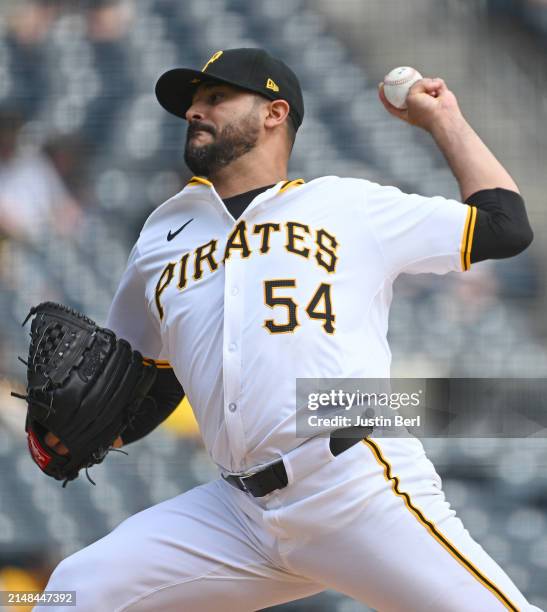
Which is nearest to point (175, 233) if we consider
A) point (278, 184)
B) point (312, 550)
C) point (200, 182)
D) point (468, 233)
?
point (200, 182)

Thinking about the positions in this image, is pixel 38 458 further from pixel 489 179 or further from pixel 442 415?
pixel 442 415

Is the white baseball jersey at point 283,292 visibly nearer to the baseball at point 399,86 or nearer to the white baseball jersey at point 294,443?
the white baseball jersey at point 294,443

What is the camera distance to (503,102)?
3600mm

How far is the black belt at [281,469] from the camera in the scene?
1.86 metres

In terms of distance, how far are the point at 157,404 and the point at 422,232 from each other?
0.77 metres

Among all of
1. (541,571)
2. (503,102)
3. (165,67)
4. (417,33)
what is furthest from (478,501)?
(165,67)

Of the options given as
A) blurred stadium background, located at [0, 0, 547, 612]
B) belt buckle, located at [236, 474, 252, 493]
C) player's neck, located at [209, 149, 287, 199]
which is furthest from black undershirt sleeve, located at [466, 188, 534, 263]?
blurred stadium background, located at [0, 0, 547, 612]

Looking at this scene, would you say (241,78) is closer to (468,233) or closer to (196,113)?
(196,113)

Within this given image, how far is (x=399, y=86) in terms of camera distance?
215cm

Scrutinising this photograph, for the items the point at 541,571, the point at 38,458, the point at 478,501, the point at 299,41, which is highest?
the point at 299,41

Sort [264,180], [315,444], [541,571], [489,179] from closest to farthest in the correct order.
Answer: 1. [315,444]
2. [489,179]
3. [264,180]
4. [541,571]

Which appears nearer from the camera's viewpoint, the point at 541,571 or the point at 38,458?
the point at 38,458

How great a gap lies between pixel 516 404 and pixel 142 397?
158 centimetres

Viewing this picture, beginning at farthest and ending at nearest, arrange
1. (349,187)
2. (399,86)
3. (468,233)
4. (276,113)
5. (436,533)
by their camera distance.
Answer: (276,113) → (399,86) → (349,187) → (468,233) → (436,533)
